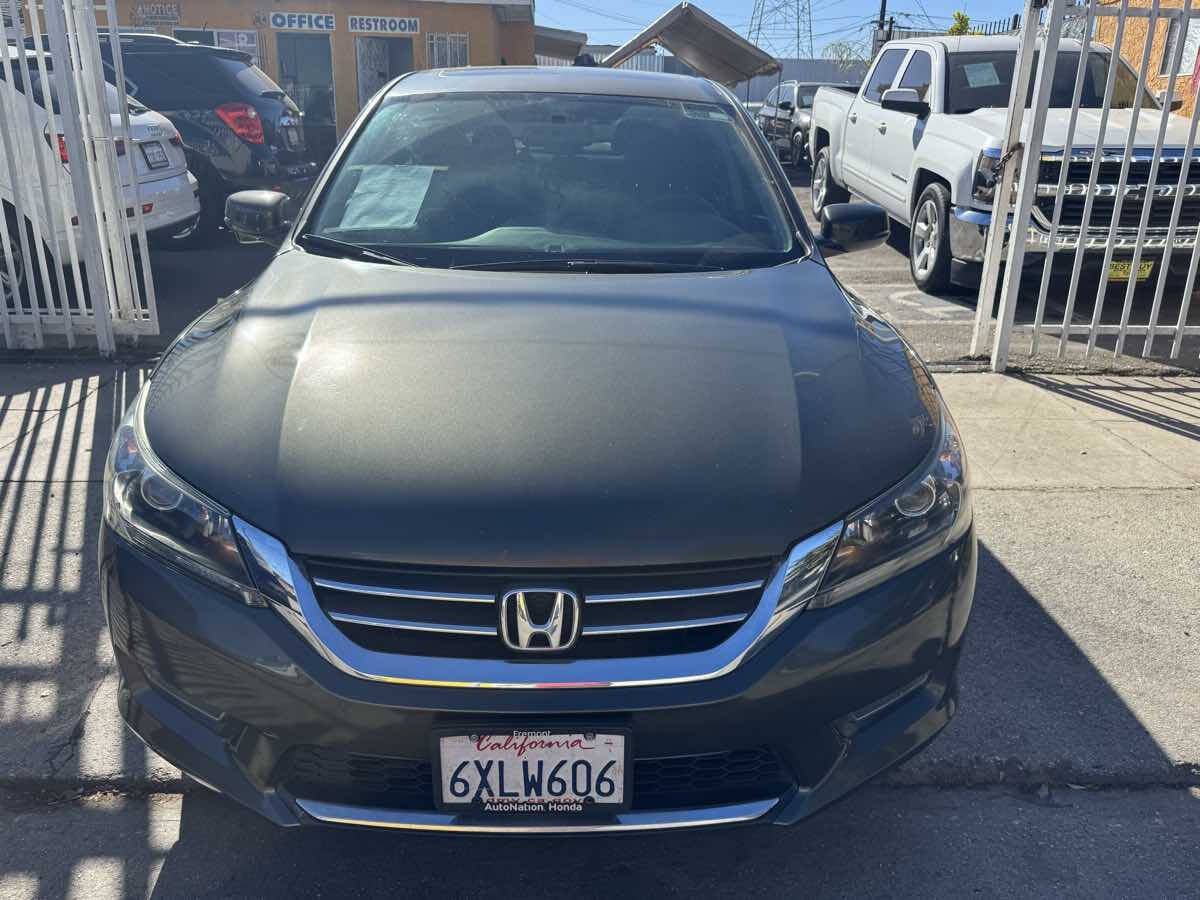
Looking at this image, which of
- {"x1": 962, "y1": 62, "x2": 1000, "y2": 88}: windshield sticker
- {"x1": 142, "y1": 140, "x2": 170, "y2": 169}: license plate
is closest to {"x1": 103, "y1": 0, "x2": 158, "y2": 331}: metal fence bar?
{"x1": 142, "y1": 140, "x2": 170, "y2": 169}: license plate

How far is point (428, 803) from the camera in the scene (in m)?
1.93

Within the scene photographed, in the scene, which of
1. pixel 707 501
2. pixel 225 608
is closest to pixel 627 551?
pixel 707 501

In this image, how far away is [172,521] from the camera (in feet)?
6.64

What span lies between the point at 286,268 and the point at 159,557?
120 cm

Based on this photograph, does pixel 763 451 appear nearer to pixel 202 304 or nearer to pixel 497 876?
pixel 497 876

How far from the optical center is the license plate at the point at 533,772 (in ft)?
6.11

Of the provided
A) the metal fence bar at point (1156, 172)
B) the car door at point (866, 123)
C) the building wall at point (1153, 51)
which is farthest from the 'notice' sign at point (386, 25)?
the metal fence bar at point (1156, 172)

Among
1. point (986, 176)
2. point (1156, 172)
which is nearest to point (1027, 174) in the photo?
point (1156, 172)

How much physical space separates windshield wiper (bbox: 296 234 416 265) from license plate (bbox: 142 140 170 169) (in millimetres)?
4712

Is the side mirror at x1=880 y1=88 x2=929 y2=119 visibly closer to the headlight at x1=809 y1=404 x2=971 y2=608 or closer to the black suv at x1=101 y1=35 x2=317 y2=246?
the black suv at x1=101 y1=35 x2=317 y2=246

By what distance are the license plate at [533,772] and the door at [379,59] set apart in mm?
20293

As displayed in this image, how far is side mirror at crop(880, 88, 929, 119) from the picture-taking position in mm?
7816

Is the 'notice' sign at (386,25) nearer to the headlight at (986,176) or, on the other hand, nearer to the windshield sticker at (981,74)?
the windshield sticker at (981,74)

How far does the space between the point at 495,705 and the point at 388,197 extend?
196 cm
